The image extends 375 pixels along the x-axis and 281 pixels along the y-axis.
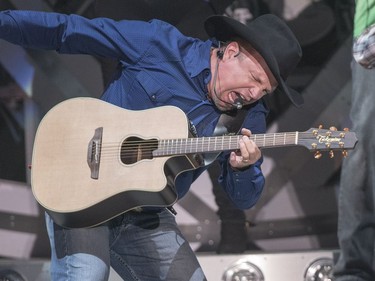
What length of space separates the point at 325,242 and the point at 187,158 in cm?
182

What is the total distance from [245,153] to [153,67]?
546mm

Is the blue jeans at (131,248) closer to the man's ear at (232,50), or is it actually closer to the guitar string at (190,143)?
the guitar string at (190,143)

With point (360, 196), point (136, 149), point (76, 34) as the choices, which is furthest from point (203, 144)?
point (360, 196)

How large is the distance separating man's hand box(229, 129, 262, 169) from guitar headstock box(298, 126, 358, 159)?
18 cm

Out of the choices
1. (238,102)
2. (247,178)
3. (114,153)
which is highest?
(238,102)

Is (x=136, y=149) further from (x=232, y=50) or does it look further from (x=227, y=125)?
(x=232, y=50)

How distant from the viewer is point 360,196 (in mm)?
4406

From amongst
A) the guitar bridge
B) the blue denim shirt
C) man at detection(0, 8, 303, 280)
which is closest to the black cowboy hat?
man at detection(0, 8, 303, 280)

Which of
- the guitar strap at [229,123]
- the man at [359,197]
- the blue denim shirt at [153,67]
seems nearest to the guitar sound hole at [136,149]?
the blue denim shirt at [153,67]

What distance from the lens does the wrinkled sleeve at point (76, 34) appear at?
3201mm

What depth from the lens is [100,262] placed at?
3160 millimetres

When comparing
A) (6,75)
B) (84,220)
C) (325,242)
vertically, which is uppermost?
(84,220)

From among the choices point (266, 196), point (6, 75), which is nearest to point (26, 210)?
point (6, 75)

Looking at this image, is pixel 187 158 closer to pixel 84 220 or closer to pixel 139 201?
pixel 139 201
